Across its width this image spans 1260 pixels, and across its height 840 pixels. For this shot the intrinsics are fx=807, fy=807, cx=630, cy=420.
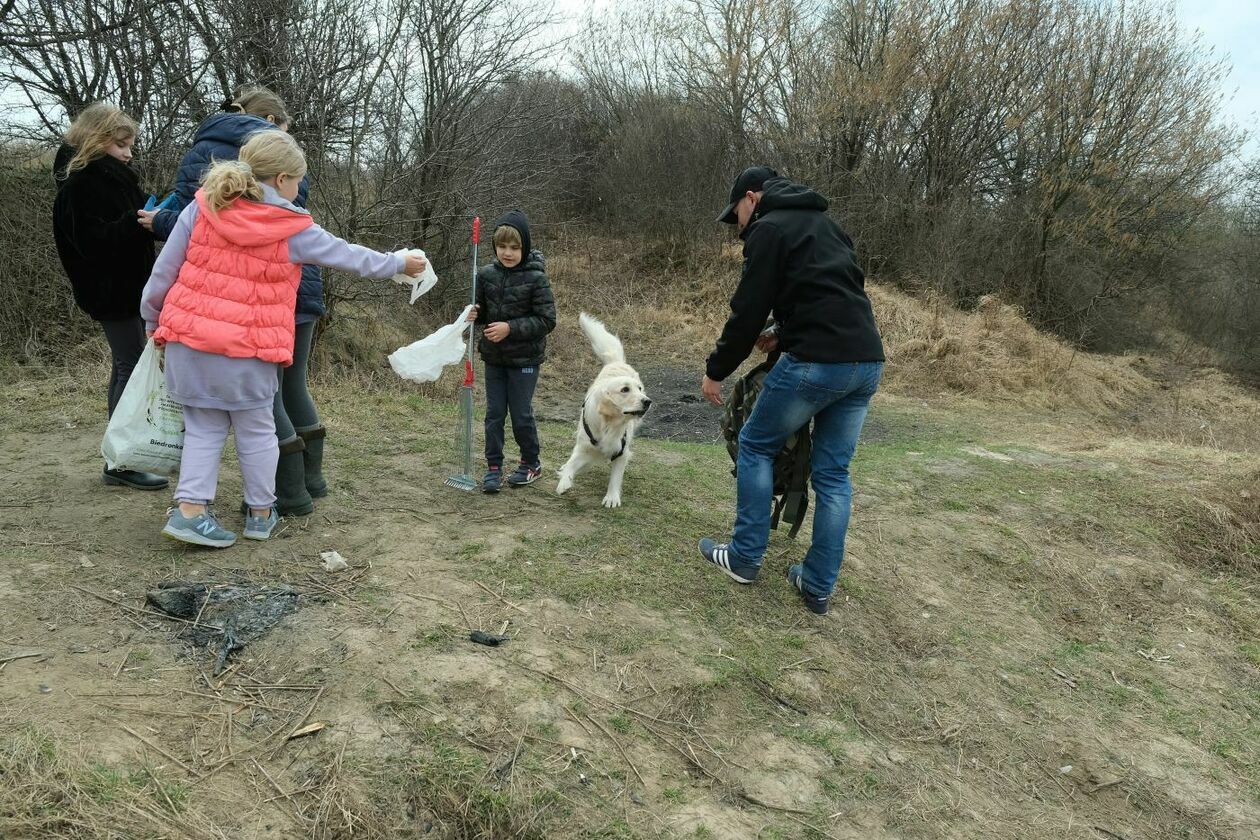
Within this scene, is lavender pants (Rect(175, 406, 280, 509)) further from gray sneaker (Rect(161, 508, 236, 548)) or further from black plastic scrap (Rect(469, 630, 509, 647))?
black plastic scrap (Rect(469, 630, 509, 647))

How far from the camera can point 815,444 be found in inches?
158

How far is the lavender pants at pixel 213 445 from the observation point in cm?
355

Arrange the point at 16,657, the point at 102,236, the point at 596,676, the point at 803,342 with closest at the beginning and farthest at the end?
the point at 16,657
the point at 596,676
the point at 803,342
the point at 102,236

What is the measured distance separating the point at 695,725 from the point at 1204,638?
362cm

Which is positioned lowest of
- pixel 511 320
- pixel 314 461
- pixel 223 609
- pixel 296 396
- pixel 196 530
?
pixel 223 609

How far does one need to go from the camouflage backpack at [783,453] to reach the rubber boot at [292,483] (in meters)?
2.27

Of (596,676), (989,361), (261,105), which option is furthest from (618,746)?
(989,361)

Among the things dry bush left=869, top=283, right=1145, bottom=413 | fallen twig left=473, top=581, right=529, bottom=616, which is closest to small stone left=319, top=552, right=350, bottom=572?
fallen twig left=473, top=581, right=529, bottom=616

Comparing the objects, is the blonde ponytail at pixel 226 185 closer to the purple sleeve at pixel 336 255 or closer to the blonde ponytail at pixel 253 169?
the blonde ponytail at pixel 253 169

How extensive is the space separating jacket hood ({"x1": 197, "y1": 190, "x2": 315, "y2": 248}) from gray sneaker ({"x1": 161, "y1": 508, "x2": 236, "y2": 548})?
49.8 inches

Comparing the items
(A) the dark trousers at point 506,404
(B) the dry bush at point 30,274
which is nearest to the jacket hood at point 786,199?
(A) the dark trousers at point 506,404

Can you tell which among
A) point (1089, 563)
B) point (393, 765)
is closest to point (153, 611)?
point (393, 765)

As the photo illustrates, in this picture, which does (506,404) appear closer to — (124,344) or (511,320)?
(511,320)

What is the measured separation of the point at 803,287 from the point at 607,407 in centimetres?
185
